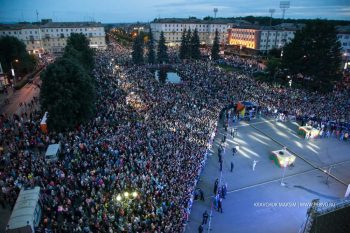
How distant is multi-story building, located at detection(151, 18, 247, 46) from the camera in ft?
309

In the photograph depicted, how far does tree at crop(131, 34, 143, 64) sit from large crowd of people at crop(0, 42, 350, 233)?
1001 inches

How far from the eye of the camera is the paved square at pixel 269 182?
1325 cm

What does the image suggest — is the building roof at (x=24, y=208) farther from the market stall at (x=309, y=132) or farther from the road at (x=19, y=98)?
the market stall at (x=309, y=132)

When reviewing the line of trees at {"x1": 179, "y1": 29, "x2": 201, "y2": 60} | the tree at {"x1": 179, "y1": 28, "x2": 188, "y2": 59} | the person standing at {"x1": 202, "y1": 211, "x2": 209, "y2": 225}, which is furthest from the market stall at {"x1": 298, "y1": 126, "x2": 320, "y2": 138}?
the tree at {"x1": 179, "y1": 28, "x2": 188, "y2": 59}

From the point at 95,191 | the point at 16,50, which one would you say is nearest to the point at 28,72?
the point at 16,50

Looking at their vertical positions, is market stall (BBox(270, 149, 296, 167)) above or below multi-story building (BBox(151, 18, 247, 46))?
below

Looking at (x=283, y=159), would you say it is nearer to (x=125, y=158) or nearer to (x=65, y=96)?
(x=125, y=158)

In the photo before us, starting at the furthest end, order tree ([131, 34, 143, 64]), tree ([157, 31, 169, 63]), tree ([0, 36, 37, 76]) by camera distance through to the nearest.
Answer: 1. tree ([157, 31, 169, 63])
2. tree ([131, 34, 143, 64])
3. tree ([0, 36, 37, 76])

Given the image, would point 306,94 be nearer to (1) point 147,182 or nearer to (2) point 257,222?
(2) point 257,222

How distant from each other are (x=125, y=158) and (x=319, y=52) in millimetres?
31221

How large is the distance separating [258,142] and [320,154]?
481cm

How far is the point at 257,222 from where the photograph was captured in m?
13.2

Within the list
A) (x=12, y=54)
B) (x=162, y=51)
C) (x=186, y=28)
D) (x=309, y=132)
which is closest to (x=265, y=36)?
(x=186, y=28)

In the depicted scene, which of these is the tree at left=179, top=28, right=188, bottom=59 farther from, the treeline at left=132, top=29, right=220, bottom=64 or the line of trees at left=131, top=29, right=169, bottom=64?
the line of trees at left=131, top=29, right=169, bottom=64
